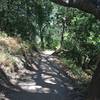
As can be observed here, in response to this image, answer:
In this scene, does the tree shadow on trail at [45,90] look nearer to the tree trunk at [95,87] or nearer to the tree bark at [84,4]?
the tree trunk at [95,87]

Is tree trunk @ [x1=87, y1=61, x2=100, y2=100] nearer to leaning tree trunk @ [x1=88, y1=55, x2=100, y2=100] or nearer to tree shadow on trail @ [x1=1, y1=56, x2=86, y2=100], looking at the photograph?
leaning tree trunk @ [x1=88, y1=55, x2=100, y2=100]

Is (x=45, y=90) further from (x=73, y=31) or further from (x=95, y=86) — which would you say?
(x=73, y=31)

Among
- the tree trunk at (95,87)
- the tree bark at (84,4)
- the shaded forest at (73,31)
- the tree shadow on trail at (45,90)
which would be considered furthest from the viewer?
the shaded forest at (73,31)

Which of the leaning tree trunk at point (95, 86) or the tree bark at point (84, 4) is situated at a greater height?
the tree bark at point (84, 4)

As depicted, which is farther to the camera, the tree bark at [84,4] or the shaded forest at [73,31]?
the shaded forest at [73,31]

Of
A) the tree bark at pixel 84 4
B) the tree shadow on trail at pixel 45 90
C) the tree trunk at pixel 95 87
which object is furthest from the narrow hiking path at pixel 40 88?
the tree bark at pixel 84 4

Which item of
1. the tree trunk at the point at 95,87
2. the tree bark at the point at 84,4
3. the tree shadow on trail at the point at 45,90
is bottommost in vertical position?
the tree shadow on trail at the point at 45,90

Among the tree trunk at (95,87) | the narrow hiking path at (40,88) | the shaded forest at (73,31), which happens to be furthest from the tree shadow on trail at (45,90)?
the tree trunk at (95,87)

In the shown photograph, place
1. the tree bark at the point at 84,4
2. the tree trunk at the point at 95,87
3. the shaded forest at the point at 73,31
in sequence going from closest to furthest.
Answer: the tree bark at the point at 84,4, the tree trunk at the point at 95,87, the shaded forest at the point at 73,31

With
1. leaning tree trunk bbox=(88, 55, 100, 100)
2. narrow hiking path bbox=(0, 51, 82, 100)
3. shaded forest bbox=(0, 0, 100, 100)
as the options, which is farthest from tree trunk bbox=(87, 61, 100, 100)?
shaded forest bbox=(0, 0, 100, 100)

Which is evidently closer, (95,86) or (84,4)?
(84,4)

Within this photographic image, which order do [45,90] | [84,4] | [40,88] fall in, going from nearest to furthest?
[84,4] < [45,90] < [40,88]

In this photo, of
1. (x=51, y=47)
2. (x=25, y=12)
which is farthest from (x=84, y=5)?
(x=51, y=47)

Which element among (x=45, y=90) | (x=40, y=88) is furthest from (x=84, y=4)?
(x=40, y=88)
